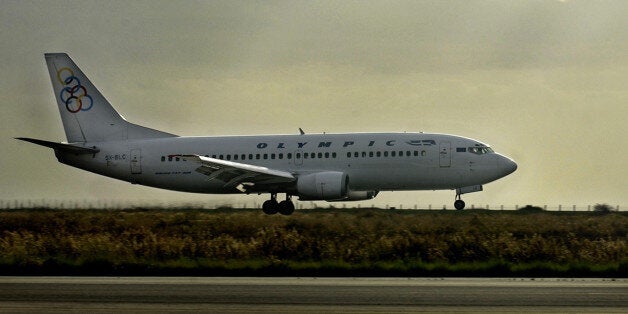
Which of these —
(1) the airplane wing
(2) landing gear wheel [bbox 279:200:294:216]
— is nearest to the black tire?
(2) landing gear wheel [bbox 279:200:294:216]

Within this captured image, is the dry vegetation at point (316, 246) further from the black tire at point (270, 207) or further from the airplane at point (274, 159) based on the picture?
the black tire at point (270, 207)

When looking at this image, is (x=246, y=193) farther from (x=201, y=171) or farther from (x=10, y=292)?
(x=10, y=292)

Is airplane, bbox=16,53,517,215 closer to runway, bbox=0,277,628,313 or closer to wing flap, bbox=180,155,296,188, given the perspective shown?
wing flap, bbox=180,155,296,188

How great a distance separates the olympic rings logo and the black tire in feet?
35.7

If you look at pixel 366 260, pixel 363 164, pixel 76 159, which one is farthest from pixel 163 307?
pixel 76 159

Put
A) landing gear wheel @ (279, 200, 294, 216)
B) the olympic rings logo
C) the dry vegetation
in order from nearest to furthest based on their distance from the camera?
the dry vegetation < landing gear wheel @ (279, 200, 294, 216) < the olympic rings logo

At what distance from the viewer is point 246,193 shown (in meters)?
49.1

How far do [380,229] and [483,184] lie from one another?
12906mm

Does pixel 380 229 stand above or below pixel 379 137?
below

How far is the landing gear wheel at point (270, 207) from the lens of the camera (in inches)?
1894

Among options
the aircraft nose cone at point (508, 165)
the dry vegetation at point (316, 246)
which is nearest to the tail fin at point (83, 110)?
the dry vegetation at point (316, 246)

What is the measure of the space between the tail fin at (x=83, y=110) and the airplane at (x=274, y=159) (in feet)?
0.16

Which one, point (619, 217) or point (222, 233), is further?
point (619, 217)

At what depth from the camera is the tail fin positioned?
172ft
